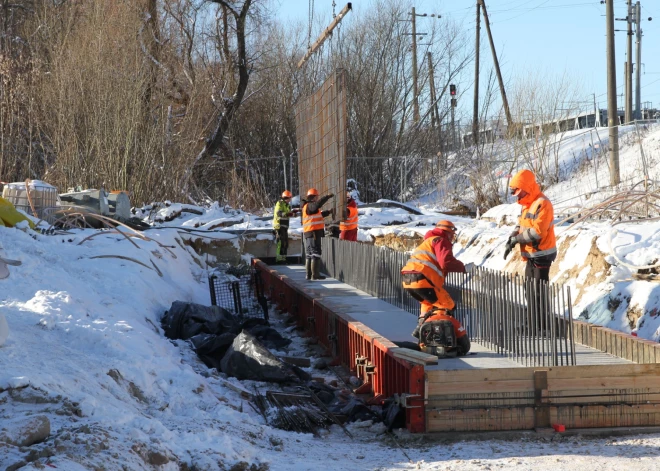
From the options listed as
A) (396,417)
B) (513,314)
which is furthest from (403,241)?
(396,417)

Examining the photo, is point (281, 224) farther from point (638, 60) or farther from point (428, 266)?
point (638, 60)

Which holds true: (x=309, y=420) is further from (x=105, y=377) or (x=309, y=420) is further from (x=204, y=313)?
(x=204, y=313)

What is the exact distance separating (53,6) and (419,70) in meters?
13.9

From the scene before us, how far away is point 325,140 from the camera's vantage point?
14.2 meters

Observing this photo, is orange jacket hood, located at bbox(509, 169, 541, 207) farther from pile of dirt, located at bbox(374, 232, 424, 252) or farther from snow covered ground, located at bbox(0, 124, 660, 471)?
pile of dirt, located at bbox(374, 232, 424, 252)

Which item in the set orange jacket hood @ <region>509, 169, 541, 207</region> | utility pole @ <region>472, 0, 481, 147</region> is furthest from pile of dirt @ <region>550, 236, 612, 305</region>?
utility pole @ <region>472, 0, 481, 147</region>

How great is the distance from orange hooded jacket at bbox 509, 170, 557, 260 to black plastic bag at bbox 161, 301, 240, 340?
3.40 m

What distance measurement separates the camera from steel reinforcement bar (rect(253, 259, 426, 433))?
5.97 meters

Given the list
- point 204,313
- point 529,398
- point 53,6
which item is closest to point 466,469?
point 529,398

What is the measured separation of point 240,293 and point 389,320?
4.83 metres

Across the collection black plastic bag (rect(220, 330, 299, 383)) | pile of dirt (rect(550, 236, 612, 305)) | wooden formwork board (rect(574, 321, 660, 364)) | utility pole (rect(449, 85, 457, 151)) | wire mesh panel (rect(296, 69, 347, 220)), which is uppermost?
utility pole (rect(449, 85, 457, 151))

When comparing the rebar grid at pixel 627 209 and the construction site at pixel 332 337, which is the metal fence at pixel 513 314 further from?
the rebar grid at pixel 627 209

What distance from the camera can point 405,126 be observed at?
104ft

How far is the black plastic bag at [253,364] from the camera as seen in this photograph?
7477 millimetres
